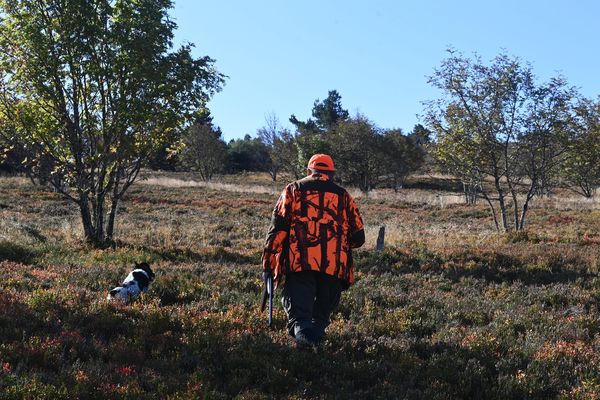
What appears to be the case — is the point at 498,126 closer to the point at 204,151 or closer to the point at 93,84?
the point at 93,84

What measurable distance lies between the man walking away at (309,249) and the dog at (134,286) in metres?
2.39

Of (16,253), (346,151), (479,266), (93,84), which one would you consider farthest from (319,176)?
(346,151)

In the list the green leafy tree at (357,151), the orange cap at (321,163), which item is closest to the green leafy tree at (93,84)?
the orange cap at (321,163)

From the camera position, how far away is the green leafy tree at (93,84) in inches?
503

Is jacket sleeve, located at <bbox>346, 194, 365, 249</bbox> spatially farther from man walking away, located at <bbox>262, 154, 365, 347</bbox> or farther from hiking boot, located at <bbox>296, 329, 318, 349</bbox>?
hiking boot, located at <bbox>296, 329, 318, 349</bbox>

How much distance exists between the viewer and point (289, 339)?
5.48 meters

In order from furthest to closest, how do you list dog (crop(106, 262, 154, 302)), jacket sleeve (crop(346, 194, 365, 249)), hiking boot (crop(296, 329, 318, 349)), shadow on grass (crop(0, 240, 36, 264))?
shadow on grass (crop(0, 240, 36, 264)), dog (crop(106, 262, 154, 302)), jacket sleeve (crop(346, 194, 365, 249)), hiking boot (crop(296, 329, 318, 349))

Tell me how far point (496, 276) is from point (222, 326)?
246 inches

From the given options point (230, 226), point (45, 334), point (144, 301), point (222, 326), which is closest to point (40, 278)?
point (144, 301)

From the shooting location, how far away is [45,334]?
524 centimetres

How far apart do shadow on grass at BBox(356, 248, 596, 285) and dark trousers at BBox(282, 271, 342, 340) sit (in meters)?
4.86

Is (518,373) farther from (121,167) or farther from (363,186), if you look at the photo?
(363,186)

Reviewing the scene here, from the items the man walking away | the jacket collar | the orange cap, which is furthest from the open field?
the orange cap

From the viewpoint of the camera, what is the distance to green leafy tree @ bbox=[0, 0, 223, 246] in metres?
12.8
